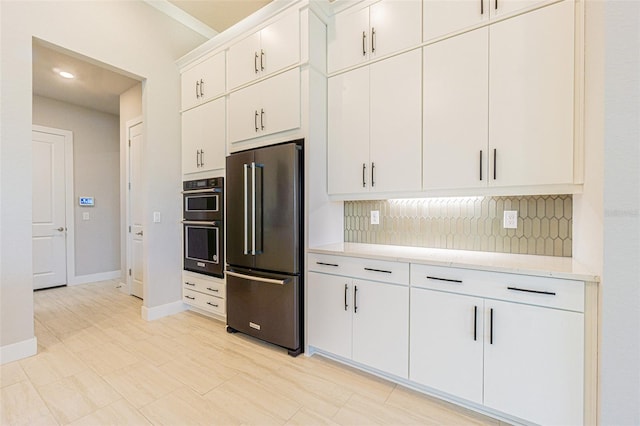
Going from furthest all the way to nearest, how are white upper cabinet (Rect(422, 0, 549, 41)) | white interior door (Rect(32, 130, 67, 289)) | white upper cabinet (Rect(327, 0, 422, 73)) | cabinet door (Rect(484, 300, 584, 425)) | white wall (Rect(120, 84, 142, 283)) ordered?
white interior door (Rect(32, 130, 67, 289)) → white wall (Rect(120, 84, 142, 283)) → white upper cabinet (Rect(327, 0, 422, 73)) → white upper cabinet (Rect(422, 0, 549, 41)) → cabinet door (Rect(484, 300, 584, 425))

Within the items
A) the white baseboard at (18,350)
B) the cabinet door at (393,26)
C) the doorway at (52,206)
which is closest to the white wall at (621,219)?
the cabinet door at (393,26)

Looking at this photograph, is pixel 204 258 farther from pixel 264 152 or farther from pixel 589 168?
pixel 589 168

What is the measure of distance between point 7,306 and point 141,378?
1342mm

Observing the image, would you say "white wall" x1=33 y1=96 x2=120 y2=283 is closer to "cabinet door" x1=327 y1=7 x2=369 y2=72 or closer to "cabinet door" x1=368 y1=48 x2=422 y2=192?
"cabinet door" x1=327 y1=7 x2=369 y2=72

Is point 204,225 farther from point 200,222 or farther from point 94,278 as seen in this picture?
point 94,278

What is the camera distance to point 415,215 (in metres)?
2.51

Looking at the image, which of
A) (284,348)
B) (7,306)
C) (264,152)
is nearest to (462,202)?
(264,152)

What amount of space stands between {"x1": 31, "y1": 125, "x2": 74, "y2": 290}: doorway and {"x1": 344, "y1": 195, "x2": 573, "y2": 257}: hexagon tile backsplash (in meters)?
5.01

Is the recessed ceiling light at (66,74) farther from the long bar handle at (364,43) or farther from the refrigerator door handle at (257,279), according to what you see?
the long bar handle at (364,43)

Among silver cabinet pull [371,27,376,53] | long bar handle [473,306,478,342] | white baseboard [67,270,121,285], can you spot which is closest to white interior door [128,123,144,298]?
white baseboard [67,270,121,285]

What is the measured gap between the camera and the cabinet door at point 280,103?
2.47m

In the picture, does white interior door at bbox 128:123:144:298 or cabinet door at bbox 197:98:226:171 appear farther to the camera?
white interior door at bbox 128:123:144:298

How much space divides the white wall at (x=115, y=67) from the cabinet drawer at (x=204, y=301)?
0.14 metres

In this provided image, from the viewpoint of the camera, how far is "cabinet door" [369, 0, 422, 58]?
7.06ft
